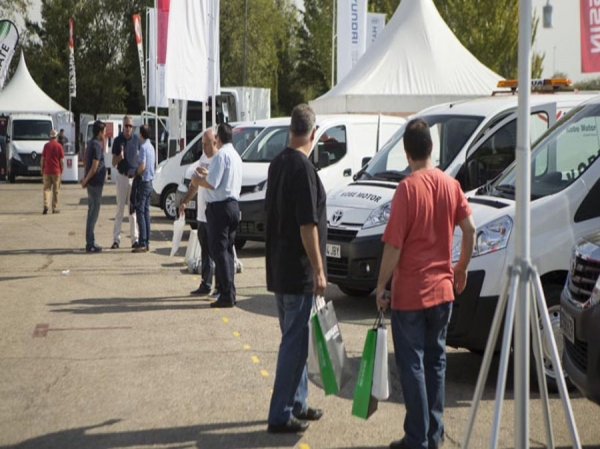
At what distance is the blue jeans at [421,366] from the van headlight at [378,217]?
4.88 meters

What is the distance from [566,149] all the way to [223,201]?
3965 mm

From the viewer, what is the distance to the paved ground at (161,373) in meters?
7.00

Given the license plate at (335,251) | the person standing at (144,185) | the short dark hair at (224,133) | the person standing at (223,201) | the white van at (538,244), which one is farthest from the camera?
the person standing at (144,185)

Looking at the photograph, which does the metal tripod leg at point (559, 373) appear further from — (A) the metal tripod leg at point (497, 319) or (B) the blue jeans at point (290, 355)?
(B) the blue jeans at point (290, 355)

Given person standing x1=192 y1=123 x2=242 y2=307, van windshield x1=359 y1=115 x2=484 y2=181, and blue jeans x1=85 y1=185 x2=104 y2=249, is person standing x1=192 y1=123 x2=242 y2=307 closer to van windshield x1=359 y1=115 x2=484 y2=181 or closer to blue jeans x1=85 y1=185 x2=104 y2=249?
van windshield x1=359 y1=115 x2=484 y2=181

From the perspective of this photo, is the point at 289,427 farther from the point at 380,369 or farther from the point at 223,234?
the point at 223,234

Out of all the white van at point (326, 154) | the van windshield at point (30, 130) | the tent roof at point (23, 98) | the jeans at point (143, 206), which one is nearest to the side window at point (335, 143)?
the white van at point (326, 154)

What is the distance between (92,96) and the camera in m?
70.5

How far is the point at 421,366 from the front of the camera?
20.7 feet

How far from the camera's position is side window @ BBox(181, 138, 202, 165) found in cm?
2314

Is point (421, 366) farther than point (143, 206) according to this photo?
No

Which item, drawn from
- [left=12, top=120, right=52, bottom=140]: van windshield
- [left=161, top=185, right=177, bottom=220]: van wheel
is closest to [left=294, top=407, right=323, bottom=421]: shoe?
[left=161, top=185, right=177, bottom=220]: van wheel

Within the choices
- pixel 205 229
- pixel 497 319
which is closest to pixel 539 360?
pixel 497 319

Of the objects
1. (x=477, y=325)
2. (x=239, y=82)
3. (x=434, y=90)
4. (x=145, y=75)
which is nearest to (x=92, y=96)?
(x=239, y=82)
